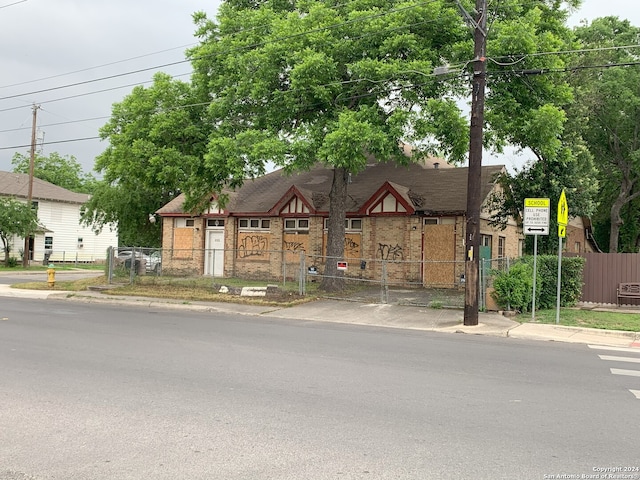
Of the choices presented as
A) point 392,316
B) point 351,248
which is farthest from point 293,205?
point 392,316

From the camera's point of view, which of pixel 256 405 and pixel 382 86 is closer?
pixel 256 405

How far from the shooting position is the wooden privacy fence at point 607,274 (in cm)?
1841

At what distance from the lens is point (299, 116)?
1873 centimetres

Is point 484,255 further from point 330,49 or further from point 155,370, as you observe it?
point 155,370

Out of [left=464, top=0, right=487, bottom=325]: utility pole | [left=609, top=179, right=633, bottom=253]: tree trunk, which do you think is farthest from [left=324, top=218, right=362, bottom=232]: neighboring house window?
[left=609, top=179, right=633, bottom=253]: tree trunk

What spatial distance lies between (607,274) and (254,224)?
15780mm

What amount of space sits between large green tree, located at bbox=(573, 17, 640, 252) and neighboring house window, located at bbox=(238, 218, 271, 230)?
14.9 m

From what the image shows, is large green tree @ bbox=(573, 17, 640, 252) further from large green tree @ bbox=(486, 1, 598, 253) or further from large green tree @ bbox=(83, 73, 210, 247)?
large green tree @ bbox=(83, 73, 210, 247)

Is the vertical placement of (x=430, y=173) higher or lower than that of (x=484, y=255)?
higher

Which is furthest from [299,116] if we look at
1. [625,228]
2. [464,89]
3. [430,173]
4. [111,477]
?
[625,228]

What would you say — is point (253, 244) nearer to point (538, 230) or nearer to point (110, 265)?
point (110, 265)

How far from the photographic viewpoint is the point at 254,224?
89.8 feet

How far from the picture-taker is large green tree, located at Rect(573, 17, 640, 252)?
83.3 ft

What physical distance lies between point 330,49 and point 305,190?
10.2 metres
